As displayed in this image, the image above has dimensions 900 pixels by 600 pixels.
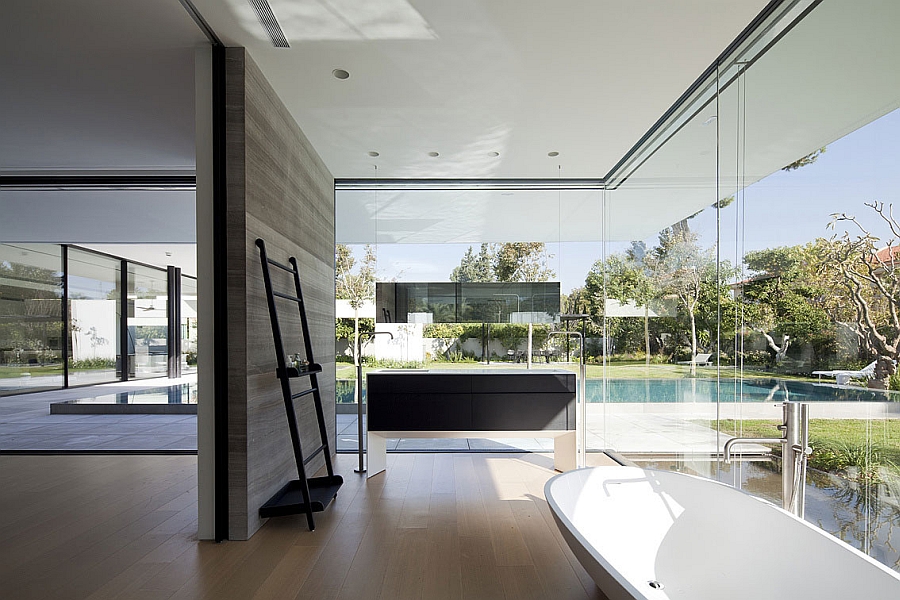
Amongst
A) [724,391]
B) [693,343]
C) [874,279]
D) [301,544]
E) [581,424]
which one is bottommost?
[301,544]

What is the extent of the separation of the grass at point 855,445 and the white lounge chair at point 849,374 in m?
0.16

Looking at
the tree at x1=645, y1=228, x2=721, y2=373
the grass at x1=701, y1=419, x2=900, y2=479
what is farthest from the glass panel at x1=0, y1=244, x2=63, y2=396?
the grass at x1=701, y1=419, x2=900, y2=479

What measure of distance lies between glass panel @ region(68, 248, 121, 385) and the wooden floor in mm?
6195

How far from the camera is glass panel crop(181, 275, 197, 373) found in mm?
12461

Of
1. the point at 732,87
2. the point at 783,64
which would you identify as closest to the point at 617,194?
the point at 732,87

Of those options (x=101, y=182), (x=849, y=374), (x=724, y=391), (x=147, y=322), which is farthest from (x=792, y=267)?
(x=147, y=322)

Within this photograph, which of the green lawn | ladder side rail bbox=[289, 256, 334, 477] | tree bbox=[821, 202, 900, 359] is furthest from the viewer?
the green lawn

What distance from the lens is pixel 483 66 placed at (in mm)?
3281

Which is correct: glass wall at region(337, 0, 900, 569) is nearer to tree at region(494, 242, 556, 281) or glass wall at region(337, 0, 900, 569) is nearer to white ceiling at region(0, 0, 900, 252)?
white ceiling at region(0, 0, 900, 252)

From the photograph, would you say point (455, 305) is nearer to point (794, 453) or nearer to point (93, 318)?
point (794, 453)

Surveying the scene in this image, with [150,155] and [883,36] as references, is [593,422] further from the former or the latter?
[150,155]

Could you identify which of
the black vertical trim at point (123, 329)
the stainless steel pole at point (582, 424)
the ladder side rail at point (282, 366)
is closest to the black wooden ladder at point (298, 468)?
Result: the ladder side rail at point (282, 366)

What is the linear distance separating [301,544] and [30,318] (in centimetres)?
861

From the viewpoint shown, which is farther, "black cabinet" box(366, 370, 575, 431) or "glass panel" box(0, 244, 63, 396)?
"glass panel" box(0, 244, 63, 396)
